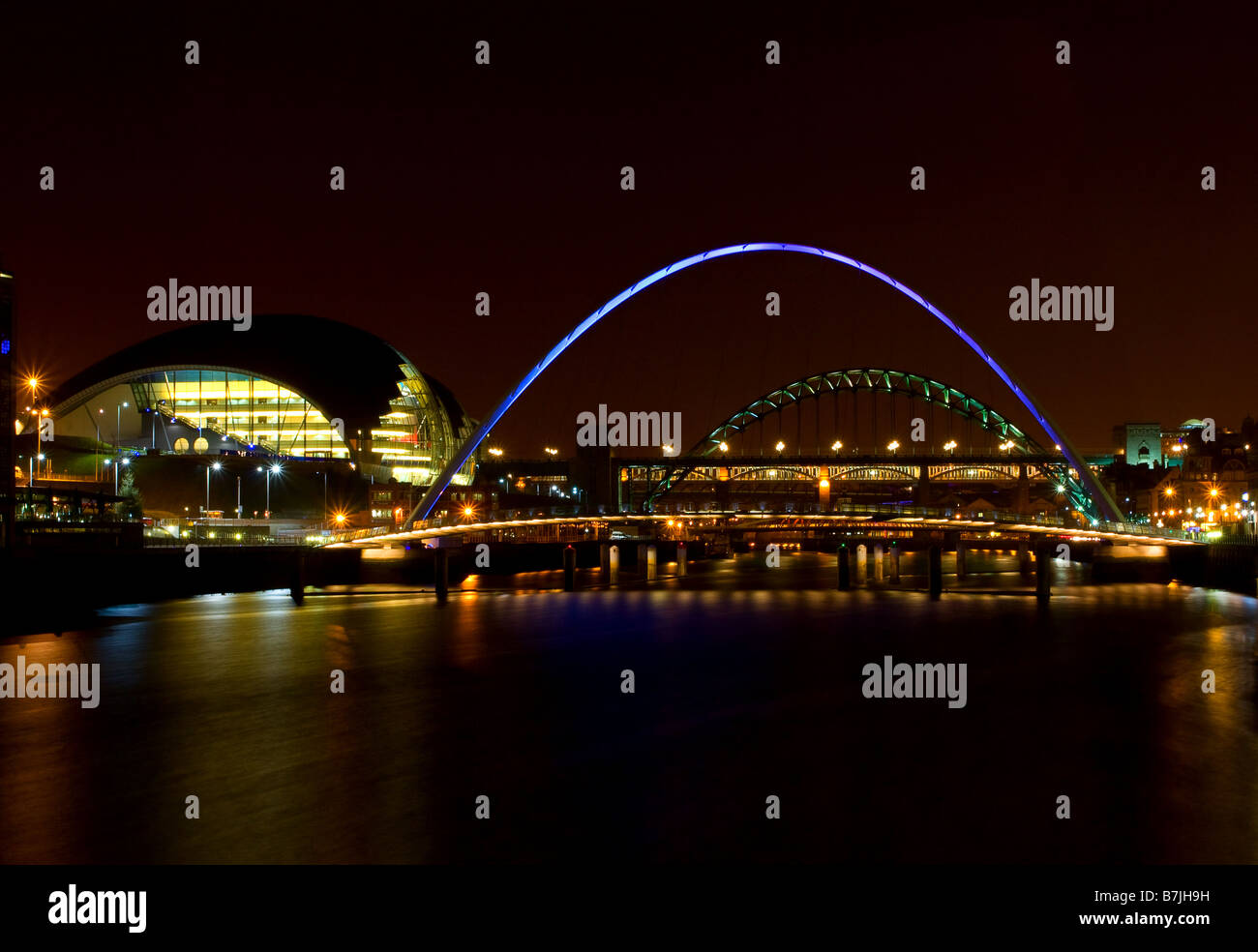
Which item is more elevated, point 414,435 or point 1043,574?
point 414,435

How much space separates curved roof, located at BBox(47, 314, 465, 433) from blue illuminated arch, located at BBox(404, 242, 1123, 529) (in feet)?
103

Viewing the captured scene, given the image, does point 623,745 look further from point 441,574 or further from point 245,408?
point 245,408

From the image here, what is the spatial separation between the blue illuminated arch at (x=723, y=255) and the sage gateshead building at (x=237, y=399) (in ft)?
99.5

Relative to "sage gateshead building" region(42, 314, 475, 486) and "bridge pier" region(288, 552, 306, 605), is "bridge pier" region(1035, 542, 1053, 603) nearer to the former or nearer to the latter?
"bridge pier" region(288, 552, 306, 605)

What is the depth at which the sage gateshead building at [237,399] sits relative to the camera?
10894 centimetres

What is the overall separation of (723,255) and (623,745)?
Answer: 5801 cm

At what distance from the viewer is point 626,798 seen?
2169 centimetres

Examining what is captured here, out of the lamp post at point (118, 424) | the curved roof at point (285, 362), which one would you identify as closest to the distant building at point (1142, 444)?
A: the curved roof at point (285, 362)

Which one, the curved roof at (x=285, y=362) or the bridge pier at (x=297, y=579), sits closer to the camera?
the bridge pier at (x=297, y=579)

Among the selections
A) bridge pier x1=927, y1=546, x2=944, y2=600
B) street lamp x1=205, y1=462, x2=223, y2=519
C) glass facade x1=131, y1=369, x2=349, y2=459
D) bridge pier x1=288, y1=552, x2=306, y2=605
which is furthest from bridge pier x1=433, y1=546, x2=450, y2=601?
glass facade x1=131, y1=369, x2=349, y2=459

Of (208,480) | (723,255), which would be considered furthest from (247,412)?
(723,255)

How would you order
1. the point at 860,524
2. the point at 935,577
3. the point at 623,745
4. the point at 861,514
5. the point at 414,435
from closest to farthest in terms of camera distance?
the point at 623,745 → the point at 935,577 → the point at 861,514 → the point at 860,524 → the point at 414,435

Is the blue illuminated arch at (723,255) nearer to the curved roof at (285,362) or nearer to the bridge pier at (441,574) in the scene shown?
the bridge pier at (441,574)

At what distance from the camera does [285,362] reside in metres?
112
